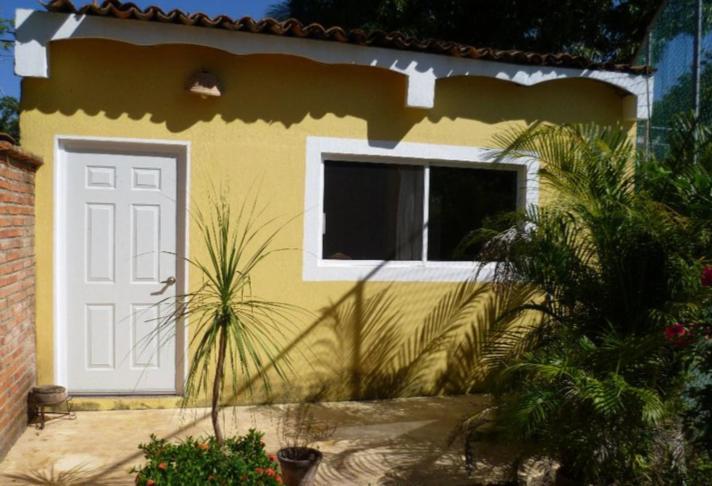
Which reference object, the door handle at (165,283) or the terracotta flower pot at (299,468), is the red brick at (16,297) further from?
the terracotta flower pot at (299,468)

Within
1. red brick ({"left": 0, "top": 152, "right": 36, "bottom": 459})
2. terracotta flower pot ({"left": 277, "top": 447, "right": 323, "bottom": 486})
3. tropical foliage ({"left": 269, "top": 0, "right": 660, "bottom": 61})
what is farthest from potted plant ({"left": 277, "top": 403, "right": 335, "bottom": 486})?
tropical foliage ({"left": 269, "top": 0, "right": 660, "bottom": 61})

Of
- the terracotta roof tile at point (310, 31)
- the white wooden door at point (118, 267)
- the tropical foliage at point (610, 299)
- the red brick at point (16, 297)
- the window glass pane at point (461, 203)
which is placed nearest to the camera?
the tropical foliage at point (610, 299)

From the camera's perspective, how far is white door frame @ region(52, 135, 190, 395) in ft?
16.6

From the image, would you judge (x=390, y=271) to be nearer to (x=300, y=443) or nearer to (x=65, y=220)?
(x=300, y=443)

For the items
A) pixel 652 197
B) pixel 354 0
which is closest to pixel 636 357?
pixel 652 197

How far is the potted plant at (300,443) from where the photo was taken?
3.57m

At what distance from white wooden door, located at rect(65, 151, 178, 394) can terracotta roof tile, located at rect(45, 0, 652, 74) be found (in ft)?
3.76

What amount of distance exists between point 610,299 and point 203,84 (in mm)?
3531

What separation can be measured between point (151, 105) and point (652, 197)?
394 cm

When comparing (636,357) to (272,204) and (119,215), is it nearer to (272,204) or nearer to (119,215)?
(272,204)

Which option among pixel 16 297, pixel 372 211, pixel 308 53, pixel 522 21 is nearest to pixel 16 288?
pixel 16 297

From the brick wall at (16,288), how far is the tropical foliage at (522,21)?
858cm

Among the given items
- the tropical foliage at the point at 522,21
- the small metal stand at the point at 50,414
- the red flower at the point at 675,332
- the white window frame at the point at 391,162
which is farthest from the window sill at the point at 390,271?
the tropical foliage at the point at 522,21

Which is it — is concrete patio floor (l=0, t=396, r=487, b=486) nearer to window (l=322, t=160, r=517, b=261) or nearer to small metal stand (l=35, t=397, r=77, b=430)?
small metal stand (l=35, t=397, r=77, b=430)
